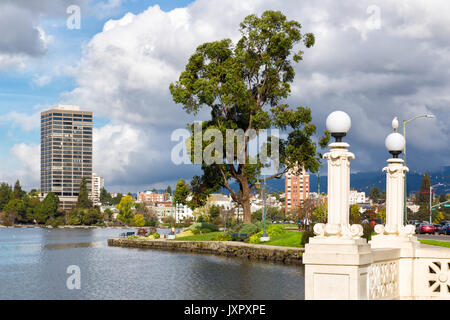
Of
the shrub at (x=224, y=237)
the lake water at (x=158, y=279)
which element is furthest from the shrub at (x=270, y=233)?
the shrub at (x=224, y=237)

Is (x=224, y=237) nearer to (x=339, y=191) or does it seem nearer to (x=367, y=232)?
(x=367, y=232)

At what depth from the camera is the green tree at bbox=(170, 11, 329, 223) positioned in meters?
48.1

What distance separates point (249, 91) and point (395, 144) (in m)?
36.0

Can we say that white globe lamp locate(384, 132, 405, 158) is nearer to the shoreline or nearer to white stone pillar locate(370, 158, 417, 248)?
white stone pillar locate(370, 158, 417, 248)

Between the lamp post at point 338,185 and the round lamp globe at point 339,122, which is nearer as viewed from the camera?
the lamp post at point 338,185

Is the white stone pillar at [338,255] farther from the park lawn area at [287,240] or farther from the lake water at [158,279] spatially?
the park lawn area at [287,240]

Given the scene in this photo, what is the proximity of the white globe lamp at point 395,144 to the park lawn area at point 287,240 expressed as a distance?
1197 inches

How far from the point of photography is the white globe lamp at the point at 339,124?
33.4 feet

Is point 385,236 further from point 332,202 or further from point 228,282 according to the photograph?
point 228,282

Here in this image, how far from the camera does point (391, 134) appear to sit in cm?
1344

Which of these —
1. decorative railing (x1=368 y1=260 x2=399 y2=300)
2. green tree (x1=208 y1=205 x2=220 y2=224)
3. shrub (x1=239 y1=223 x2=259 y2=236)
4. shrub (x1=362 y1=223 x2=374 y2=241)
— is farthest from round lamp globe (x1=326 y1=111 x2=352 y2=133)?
green tree (x1=208 y1=205 x2=220 y2=224)

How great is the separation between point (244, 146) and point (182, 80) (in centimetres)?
787
